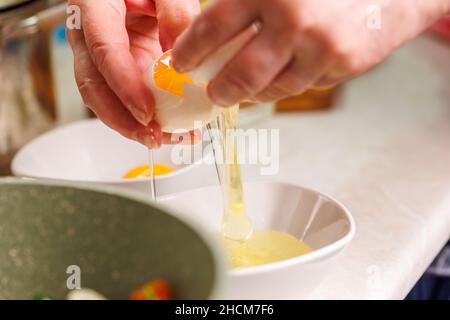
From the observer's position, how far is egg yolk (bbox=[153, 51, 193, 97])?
32.9 inches

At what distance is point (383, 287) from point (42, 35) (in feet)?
2.64

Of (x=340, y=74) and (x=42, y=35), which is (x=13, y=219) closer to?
(x=340, y=74)

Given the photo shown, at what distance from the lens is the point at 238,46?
699 millimetres

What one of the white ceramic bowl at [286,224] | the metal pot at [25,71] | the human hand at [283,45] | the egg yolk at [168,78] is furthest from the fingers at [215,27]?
the metal pot at [25,71]

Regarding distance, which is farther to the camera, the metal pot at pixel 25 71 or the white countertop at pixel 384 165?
the metal pot at pixel 25 71

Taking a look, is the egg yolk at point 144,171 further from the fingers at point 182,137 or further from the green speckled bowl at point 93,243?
the green speckled bowl at point 93,243

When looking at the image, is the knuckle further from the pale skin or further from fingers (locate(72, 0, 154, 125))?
fingers (locate(72, 0, 154, 125))

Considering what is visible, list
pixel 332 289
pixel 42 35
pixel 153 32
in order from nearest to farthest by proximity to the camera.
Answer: pixel 332 289 → pixel 153 32 → pixel 42 35

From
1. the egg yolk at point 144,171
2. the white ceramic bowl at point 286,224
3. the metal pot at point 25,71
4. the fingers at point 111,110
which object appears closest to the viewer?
the white ceramic bowl at point 286,224

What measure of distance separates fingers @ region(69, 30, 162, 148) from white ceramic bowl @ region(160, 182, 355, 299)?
120 millimetres

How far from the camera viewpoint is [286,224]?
3.28ft

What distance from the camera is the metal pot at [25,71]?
4.36 ft

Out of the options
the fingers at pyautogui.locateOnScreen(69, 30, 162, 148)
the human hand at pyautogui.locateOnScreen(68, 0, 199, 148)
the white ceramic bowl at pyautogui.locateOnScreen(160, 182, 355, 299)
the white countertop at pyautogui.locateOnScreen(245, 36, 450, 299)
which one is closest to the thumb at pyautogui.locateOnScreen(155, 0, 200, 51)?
the human hand at pyautogui.locateOnScreen(68, 0, 199, 148)
